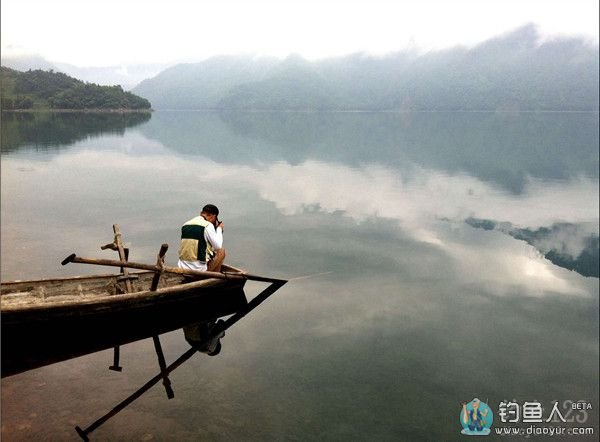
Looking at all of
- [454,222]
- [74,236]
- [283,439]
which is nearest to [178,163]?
[74,236]

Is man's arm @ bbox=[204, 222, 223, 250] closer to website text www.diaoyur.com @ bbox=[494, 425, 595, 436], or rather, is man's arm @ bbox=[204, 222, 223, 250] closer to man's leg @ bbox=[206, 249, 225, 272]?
man's leg @ bbox=[206, 249, 225, 272]

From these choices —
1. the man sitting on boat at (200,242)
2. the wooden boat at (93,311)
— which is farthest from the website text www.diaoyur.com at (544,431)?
the man sitting on boat at (200,242)

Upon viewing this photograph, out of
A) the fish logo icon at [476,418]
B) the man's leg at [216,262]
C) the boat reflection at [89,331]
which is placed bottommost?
the fish logo icon at [476,418]

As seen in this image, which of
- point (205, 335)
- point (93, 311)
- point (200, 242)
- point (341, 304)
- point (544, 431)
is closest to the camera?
point (93, 311)

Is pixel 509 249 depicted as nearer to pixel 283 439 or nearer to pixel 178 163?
pixel 283 439

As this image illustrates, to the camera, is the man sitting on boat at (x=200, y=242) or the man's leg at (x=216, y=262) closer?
the man sitting on boat at (x=200, y=242)

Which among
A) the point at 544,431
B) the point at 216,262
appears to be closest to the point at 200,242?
the point at 216,262

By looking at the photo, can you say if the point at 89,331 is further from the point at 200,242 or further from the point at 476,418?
the point at 476,418

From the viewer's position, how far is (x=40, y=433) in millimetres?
8562

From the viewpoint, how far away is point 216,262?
442 inches

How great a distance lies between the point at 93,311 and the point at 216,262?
126 inches

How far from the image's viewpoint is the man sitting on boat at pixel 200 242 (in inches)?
428

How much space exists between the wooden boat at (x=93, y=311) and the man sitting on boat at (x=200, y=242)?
554 millimetres

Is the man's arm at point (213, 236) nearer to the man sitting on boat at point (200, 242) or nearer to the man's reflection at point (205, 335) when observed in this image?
the man sitting on boat at point (200, 242)
